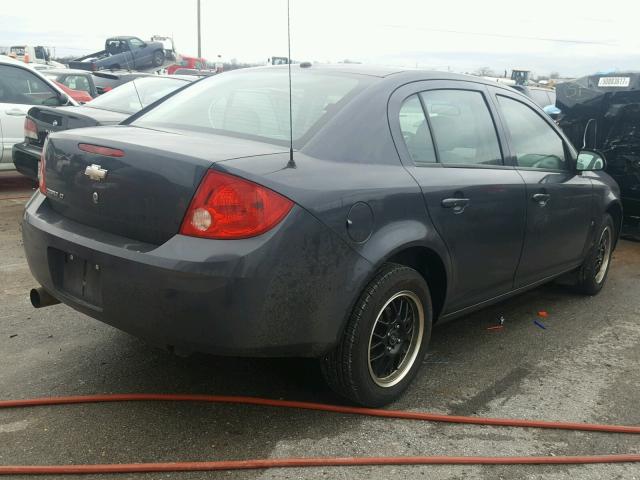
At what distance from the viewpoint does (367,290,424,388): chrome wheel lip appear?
9.88ft

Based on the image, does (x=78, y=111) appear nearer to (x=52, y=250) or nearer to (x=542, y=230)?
(x=52, y=250)

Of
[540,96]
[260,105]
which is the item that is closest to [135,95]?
[260,105]

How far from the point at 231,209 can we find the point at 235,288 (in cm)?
31

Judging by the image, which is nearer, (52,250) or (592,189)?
(52,250)

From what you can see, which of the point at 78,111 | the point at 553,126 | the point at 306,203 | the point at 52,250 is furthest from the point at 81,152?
the point at 78,111

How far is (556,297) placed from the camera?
5.16 metres

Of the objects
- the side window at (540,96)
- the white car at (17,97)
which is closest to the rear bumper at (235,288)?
the white car at (17,97)

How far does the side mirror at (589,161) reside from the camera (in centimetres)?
455

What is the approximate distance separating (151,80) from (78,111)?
170cm

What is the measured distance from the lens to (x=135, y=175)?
2.59m

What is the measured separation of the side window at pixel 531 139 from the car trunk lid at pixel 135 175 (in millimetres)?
1865

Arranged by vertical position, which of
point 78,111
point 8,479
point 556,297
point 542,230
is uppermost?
point 78,111

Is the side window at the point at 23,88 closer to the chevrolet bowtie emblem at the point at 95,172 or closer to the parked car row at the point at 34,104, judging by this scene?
the parked car row at the point at 34,104

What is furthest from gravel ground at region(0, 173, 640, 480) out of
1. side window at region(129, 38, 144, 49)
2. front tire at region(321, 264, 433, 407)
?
side window at region(129, 38, 144, 49)
